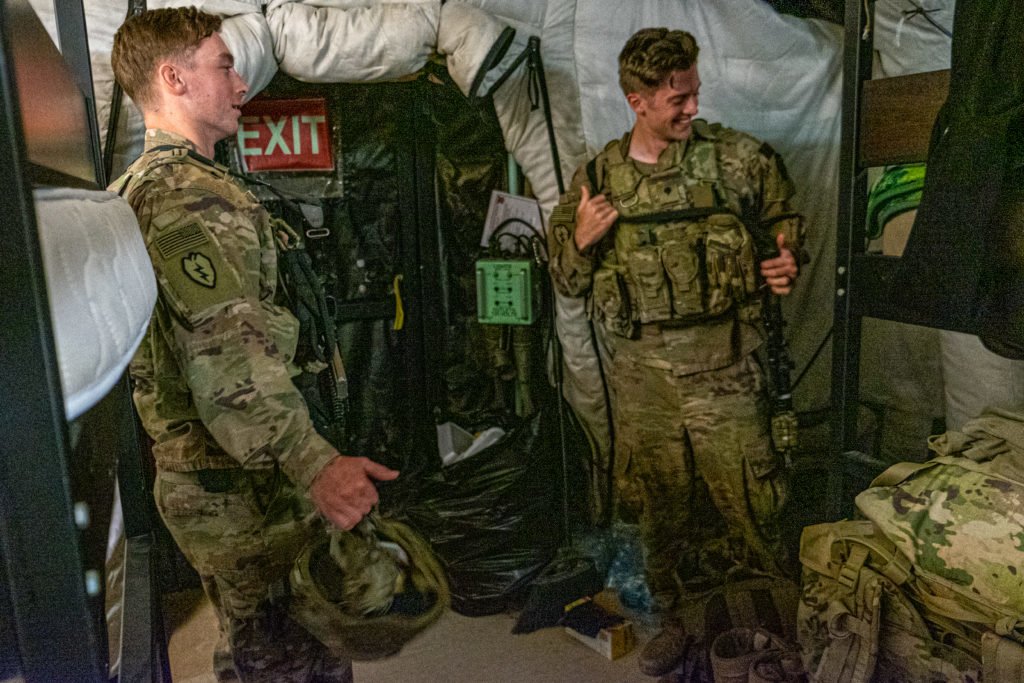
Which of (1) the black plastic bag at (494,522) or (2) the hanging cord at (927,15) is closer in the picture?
(2) the hanging cord at (927,15)

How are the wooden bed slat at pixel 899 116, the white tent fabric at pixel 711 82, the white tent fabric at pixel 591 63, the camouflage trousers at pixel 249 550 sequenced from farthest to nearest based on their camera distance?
the white tent fabric at pixel 711 82
the white tent fabric at pixel 591 63
the wooden bed slat at pixel 899 116
the camouflage trousers at pixel 249 550

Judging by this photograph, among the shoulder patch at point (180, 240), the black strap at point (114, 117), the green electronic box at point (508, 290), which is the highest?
the black strap at point (114, 117)

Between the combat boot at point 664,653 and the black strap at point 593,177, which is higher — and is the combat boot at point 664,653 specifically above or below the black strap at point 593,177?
below

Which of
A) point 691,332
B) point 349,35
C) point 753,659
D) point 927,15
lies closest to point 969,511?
point 753,659

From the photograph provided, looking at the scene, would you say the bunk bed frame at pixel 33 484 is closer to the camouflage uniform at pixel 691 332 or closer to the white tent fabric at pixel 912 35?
the camouflage uniform at pixel 691 332

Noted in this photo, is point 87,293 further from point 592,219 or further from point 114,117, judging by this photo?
point 114,117

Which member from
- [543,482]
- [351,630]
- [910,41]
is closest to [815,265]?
[910,41]

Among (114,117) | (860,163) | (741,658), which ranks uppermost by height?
(114,117)

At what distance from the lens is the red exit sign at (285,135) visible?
9.05 feet

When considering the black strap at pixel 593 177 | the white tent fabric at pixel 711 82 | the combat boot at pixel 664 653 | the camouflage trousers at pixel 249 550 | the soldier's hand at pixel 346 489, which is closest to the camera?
the soldier's hand at pixel 346 489

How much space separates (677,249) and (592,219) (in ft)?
0.90

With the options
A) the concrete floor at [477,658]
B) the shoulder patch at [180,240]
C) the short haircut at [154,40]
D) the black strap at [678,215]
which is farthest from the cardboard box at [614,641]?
the short haircut at [154,40]

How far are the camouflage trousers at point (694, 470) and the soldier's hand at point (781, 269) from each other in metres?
0.25

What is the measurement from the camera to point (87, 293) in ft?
1.75
